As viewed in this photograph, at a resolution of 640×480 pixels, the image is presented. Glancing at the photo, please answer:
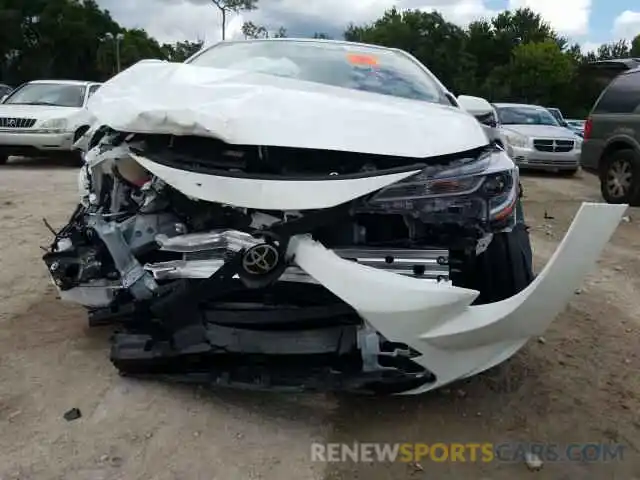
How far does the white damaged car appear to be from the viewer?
7.51ft

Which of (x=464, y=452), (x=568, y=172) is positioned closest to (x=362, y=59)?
(x=464, y=452)

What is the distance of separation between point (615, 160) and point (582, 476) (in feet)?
23.5

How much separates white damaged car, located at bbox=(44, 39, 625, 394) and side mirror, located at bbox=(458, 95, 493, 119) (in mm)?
966

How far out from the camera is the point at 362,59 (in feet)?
13.4

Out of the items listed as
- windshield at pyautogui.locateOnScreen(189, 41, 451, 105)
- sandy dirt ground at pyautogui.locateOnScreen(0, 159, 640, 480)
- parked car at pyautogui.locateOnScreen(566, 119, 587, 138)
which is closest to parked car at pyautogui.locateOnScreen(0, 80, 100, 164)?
windshield at pyautogui.locateOnScreen(189, 41, 451, 105)

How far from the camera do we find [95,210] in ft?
9.84

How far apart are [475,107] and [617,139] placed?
18.0ft

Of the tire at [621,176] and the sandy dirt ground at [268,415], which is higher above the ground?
the tire at [621,176]

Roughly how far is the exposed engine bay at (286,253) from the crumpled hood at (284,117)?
0.08m

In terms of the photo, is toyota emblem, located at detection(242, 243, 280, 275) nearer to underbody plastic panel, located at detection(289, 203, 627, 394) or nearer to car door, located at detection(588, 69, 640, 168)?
underbody plastic panel, located at detection(289, 203, 627, 394)

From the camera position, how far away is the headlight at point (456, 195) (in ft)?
7.94

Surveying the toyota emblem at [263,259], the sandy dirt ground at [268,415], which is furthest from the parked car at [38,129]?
the toyota emblem at [263,259]

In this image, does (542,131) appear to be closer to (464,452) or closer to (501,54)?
(464,452)

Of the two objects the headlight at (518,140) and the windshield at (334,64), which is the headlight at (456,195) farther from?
the headlight at (518,140)
